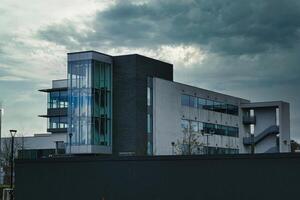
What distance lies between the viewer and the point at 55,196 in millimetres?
27984

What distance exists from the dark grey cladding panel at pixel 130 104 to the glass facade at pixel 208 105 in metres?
10.5

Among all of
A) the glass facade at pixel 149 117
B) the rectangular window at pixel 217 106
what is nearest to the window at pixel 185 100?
the glass facade at pixel 149 117

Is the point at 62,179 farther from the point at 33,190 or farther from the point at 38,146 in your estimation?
the point at 38,146

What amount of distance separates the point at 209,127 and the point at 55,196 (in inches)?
2805

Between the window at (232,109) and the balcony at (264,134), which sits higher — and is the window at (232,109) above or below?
above

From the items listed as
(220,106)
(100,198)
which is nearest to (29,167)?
(100,198)

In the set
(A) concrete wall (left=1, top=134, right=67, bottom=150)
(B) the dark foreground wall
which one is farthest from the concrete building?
(B) the dark foreground wall

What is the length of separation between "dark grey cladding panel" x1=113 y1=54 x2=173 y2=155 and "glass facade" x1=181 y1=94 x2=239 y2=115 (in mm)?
10496

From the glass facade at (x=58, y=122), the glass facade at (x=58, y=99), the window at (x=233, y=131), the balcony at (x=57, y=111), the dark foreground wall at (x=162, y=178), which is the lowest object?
the dark foreground wall at (x=162, y=178)

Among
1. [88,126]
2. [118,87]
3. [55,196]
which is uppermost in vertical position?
[118,87]

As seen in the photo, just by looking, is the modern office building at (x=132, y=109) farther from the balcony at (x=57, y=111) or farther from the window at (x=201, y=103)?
the balcony at (x=57, y=111)

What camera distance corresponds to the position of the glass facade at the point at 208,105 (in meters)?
91.1

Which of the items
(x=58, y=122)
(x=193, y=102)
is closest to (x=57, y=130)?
(x=58, y=122)

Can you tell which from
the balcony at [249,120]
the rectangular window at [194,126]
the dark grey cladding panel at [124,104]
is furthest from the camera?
the balcony at [249,120]
